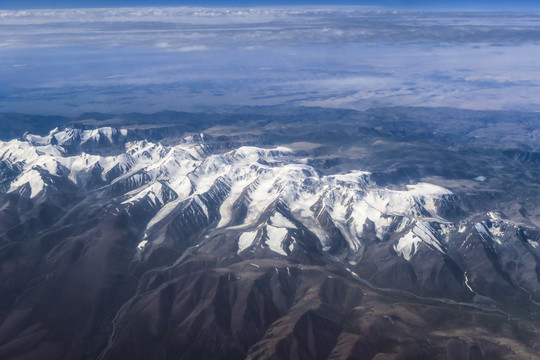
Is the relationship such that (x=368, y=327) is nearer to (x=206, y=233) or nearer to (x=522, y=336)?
(x=522, y=336)

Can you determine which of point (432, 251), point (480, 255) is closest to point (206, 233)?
point (432, 251)

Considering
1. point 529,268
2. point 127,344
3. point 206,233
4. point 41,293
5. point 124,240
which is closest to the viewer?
point 127,344

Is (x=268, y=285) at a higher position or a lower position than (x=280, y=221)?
higher

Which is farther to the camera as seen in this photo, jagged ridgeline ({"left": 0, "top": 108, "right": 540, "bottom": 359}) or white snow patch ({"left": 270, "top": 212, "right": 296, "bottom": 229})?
white snow patch ({"left": 270, "top": 212, "right": 296, "bottom": 229})

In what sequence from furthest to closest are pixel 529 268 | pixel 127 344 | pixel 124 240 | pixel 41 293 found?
1. pixel 124 240
2. pixel 529 268
3. pixel 41 293
4. pixel 127 344

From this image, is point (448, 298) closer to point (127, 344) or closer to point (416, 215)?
point (416, 215)

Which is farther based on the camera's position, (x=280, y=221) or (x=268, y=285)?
(x=280, y=221)

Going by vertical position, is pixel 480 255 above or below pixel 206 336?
below

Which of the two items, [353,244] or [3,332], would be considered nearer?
[3,332]

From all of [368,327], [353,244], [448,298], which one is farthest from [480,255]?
[368,327]

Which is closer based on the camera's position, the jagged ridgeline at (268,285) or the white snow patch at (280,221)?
the jagged ridgeline at (268,285)
